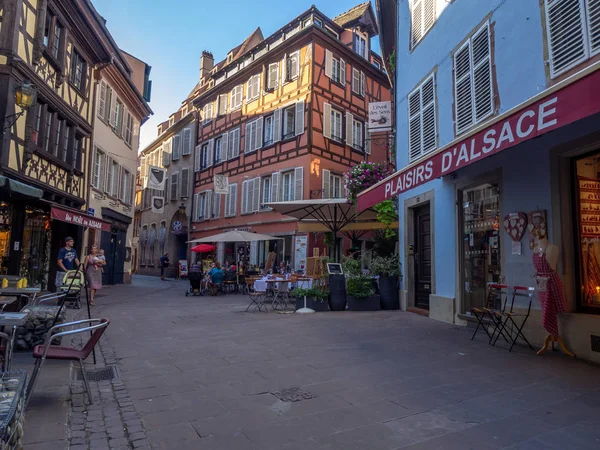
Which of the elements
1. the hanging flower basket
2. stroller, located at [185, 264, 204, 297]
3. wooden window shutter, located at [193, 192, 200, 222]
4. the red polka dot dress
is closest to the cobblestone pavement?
the red polka dot dress

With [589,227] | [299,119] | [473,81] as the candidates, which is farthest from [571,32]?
[299,119]

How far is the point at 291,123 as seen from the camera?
67.8 feet

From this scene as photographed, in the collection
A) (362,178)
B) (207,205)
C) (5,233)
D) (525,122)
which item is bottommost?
(5,233)

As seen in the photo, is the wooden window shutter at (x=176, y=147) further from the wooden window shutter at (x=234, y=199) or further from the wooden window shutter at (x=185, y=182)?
the wooden window shutter at (x=234, y=199)

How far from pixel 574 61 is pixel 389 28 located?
7.78 meters

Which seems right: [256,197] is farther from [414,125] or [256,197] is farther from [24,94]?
[24,94]

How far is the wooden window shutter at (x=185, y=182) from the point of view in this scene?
27.8 m

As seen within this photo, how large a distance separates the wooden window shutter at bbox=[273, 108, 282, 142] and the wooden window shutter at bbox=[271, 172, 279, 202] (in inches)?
68.2

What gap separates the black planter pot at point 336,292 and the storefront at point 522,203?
1.89 meters

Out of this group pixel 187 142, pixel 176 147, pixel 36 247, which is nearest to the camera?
pixel 36 247

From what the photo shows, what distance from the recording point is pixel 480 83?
274 inches

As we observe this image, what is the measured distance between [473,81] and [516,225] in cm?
266

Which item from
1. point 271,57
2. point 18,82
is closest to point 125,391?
point 18,82

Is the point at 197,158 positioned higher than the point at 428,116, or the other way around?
the point at 197,158
